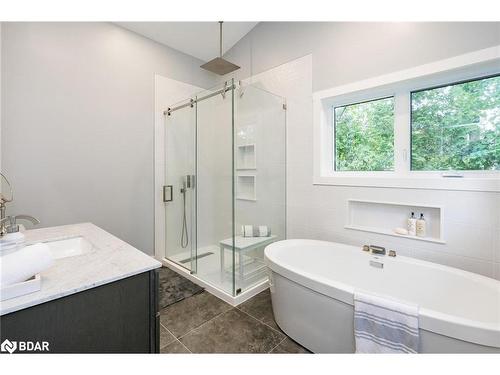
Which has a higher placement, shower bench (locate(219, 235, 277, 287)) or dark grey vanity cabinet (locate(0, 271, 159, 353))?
dark grey vanity cabinet (locate(0, 271, 159, 353))

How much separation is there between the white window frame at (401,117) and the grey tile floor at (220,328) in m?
1.39

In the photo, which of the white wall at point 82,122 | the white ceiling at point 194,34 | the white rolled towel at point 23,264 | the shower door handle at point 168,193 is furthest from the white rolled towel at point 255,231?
the white ceiling at point 194,34

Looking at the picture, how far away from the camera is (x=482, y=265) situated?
5.29 ft

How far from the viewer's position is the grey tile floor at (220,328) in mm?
1572

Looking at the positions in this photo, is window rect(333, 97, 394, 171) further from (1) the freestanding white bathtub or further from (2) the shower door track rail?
(2) the shower door track rail

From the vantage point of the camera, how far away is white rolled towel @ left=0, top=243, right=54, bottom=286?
0.74 meters

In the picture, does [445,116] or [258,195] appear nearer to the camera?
[445,116]

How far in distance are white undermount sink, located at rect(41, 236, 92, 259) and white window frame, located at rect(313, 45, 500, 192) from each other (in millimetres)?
2017

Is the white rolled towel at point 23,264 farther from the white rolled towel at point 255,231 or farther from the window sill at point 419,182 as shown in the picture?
the window sill at point 419,182

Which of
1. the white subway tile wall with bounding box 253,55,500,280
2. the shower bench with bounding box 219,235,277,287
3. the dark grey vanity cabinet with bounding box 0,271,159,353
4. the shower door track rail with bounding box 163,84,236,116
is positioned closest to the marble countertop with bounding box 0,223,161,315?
the dark grey vanity cabinet with bounding box 0,271,159,353
